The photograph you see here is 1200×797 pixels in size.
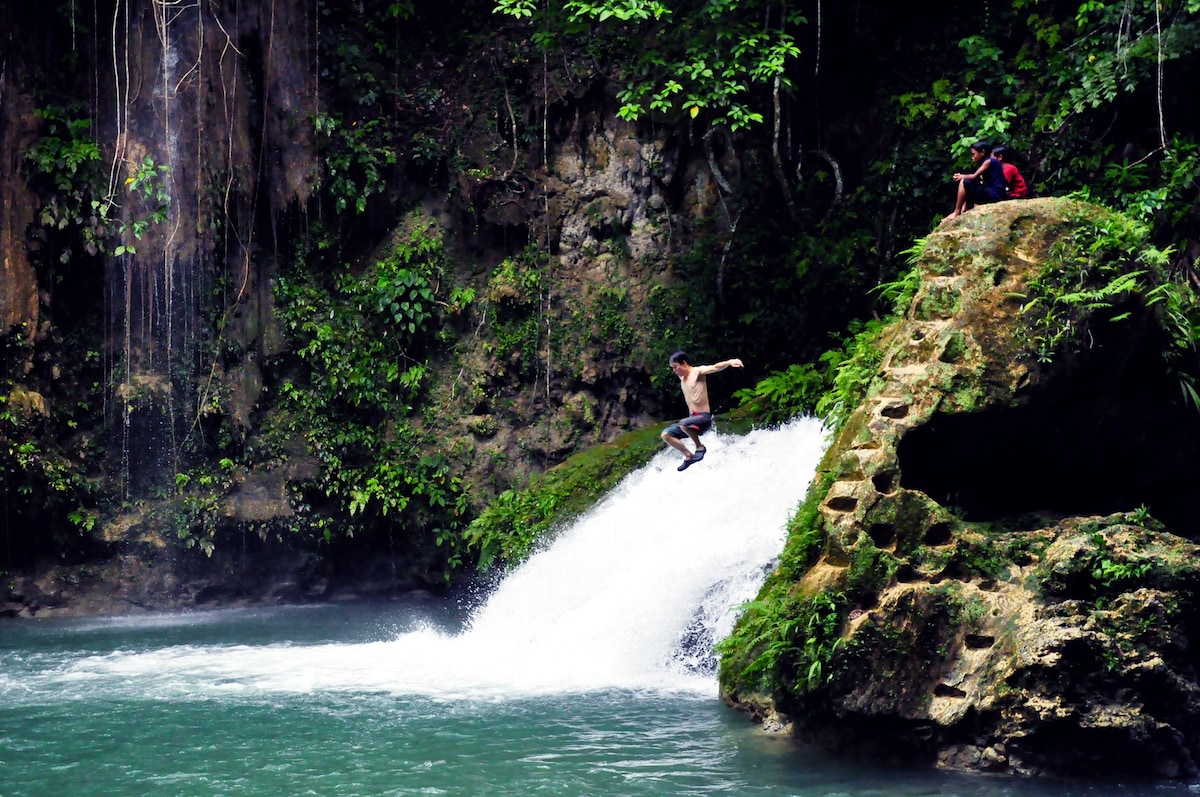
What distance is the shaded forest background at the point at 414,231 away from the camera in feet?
49.3

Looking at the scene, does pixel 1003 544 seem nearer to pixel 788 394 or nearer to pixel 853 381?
pixel 853 381

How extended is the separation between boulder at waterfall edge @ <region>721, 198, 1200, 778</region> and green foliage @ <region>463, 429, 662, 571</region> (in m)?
4.45

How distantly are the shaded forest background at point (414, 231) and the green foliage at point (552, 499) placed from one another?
171 millimetres

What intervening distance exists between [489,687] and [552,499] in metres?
3.95

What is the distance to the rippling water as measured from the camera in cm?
787

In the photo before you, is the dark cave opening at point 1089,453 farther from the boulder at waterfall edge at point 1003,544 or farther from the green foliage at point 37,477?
the green foliage at point 37,477

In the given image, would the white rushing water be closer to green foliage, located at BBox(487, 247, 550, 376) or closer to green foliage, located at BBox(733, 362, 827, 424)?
green foliage, located at BBox(733, 362, 827, 424)

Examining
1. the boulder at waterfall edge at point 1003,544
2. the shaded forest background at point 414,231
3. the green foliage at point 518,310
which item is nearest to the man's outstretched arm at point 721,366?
the boulder at waterfall edge at point 1003,544

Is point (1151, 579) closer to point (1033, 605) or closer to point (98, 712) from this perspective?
point (1033, 605)

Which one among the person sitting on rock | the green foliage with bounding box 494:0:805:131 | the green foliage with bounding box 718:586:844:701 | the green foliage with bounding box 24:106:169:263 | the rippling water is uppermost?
the green foliage with bounding box 494:0:805:131

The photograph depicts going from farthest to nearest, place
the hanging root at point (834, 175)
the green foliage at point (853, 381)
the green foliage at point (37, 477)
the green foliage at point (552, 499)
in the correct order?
the hanging root at point (834, 175) → the green foliage at point (37, 477) → the green foliage at point (552, 499) → the green foliage at point (853, 381)

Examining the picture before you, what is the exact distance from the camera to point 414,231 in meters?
16.7

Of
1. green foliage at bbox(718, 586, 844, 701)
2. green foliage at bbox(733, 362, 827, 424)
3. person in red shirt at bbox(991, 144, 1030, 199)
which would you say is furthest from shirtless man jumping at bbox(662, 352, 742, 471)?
green foliage at bbox(718, 586, 844, 701)

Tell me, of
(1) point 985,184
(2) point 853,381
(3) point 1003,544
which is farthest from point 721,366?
(3) point 1003,544
